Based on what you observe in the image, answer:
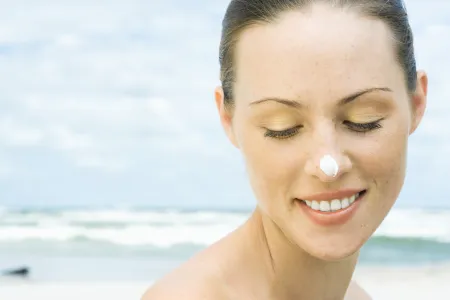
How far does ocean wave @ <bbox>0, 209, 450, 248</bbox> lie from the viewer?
12.8m

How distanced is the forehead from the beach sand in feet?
16.2

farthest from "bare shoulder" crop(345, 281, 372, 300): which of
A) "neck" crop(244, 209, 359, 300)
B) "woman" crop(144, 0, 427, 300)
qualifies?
"woman" crop(144, 0, 427, 300)

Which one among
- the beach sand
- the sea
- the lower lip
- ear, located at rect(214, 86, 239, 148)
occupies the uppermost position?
the sea

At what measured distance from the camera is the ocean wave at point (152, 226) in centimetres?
1283

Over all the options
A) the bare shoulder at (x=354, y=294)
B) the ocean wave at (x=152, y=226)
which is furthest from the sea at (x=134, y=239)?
the bare shoulder at (x=354, y=294)

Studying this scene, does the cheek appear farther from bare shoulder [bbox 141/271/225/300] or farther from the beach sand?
the beach sand

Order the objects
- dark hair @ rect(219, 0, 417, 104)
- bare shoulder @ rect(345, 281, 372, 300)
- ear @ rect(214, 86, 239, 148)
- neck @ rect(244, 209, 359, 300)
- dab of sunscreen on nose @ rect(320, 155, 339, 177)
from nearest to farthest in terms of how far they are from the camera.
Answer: dab of sunscreen on nose @ rect(320, 155, 339, 177)
dark hair @ rect(219, 0, 417, 104)
ear @ rect(214, 86, 239, 148)
neck @ rect(244, 209, 359, 300)
bare shoulder @ rect(345, 281, 372, 300)

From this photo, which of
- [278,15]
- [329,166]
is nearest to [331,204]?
[329,166]

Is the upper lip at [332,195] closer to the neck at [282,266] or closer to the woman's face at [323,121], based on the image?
the woman's face at [323,121]

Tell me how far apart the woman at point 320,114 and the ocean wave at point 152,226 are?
1085 centimetres

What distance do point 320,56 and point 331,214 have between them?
15.2 inches

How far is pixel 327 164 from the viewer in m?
1.60

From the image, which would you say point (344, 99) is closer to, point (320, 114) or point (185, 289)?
point (320, 114)

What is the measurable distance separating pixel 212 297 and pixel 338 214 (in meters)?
0.39
